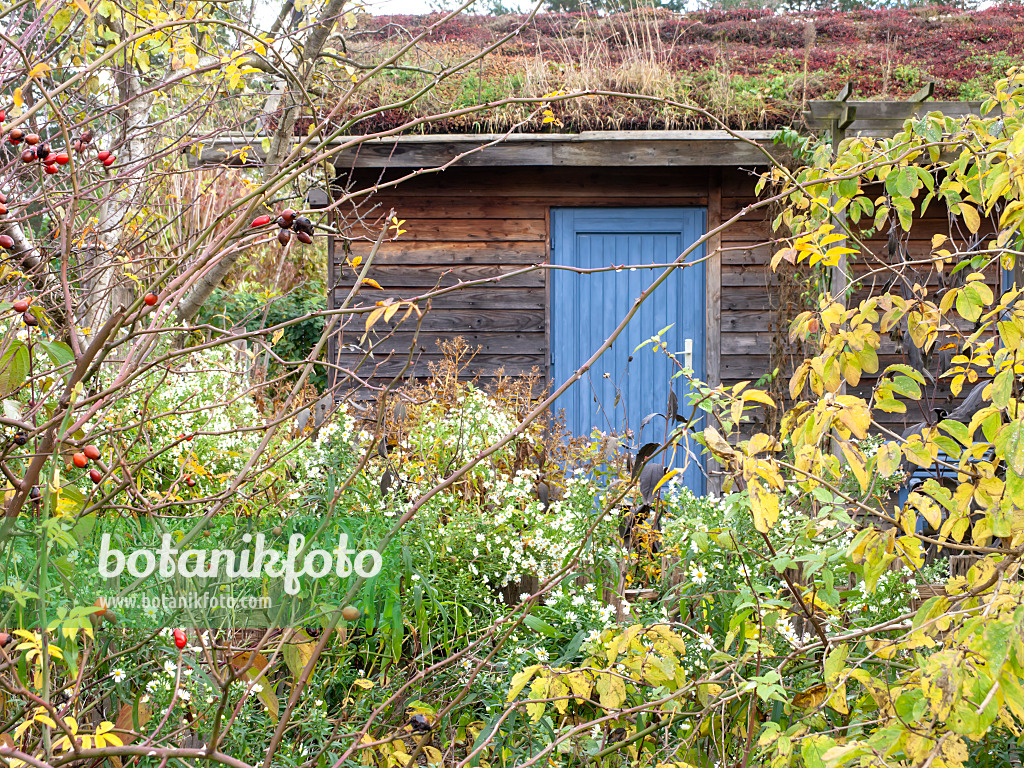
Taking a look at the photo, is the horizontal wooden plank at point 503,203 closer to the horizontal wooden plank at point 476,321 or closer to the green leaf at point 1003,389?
the horizontal wooden plank at point 476,321

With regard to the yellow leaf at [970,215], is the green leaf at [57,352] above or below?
below

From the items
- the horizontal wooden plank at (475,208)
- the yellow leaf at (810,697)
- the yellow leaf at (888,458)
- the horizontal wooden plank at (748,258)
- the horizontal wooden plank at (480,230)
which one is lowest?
the yellow leaf at (810,697)

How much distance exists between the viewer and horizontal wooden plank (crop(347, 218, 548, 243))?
19.4ft

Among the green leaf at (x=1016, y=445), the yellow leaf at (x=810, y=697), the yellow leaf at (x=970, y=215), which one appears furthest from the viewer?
the yellow leaf at (x=970, y=215)

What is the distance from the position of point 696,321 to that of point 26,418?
16.6 feet

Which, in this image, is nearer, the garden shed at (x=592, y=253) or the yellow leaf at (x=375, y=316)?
the yellow leaf at (x=375, y=316)

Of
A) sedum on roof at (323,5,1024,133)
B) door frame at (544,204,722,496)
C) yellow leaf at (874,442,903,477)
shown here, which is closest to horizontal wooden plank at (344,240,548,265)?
door frame at (544,204,722,496)

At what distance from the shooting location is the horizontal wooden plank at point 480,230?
5.91 m

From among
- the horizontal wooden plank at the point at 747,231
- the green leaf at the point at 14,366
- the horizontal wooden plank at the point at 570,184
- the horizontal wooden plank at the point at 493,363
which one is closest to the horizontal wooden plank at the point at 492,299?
the horizontal wooden plank at the point at 493,363

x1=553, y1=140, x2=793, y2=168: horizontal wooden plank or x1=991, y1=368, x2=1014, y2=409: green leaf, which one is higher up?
x1=553, y1=140, x2=793, y2=168: horizontal wooden plank

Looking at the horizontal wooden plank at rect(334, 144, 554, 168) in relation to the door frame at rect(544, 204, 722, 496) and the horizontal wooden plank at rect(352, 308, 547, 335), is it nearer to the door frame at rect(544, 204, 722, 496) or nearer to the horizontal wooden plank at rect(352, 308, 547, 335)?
the door frame at rect(544, 204, 722, 496)

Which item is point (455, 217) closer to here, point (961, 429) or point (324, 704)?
point (324, 704)

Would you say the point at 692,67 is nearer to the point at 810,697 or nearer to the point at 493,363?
the point at 493,363

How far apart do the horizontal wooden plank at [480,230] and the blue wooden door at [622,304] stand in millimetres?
176
